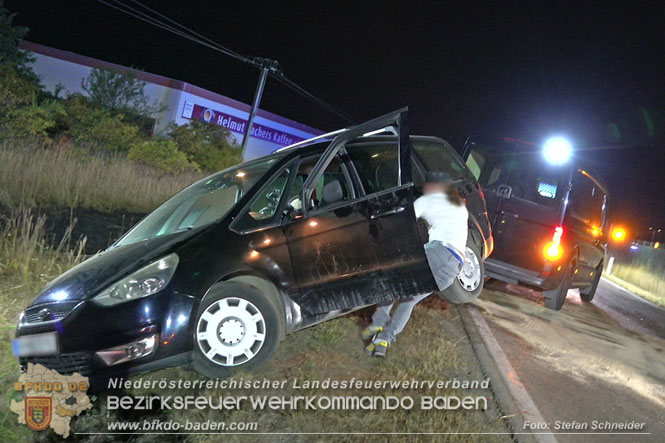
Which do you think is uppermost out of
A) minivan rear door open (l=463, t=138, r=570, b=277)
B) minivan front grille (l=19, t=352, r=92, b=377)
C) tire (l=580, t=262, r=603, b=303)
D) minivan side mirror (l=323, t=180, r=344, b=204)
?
minivan rear door open (l=463, t=138, r=570, b=277)

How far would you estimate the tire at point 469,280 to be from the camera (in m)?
6.00

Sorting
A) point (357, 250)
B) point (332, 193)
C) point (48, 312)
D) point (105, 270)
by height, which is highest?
point (332, 193)

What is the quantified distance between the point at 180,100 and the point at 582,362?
32.2 meters

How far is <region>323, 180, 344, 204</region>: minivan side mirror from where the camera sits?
4.32 metres

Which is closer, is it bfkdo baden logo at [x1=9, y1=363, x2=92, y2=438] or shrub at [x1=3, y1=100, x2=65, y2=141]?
bfkdo baden logo at [x1=9, y1=363, x2=92, y2=438]

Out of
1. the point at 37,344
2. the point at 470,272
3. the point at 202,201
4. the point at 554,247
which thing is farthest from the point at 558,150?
the point at 37,344

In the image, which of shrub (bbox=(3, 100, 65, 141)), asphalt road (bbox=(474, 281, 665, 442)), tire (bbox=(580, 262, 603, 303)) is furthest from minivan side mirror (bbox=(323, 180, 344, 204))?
shrub (bbox=(3, 100, 65, 141))

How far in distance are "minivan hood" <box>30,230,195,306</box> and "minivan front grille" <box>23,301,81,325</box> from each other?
5 cm

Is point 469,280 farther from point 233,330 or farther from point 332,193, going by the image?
point 233,330

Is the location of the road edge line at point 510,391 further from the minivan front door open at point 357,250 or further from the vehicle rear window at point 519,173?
the vehicle rear window at point 519,173

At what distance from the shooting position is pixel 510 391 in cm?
436

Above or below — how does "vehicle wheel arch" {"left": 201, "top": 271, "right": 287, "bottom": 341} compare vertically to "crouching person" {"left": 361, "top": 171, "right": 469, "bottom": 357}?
below

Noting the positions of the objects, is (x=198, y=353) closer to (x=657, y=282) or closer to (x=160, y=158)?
(x=160, y=158)

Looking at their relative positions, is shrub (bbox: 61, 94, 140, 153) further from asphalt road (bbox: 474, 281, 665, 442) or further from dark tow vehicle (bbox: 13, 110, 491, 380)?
dark tow vehicle (bbox: 13, 110, 491, 380)
